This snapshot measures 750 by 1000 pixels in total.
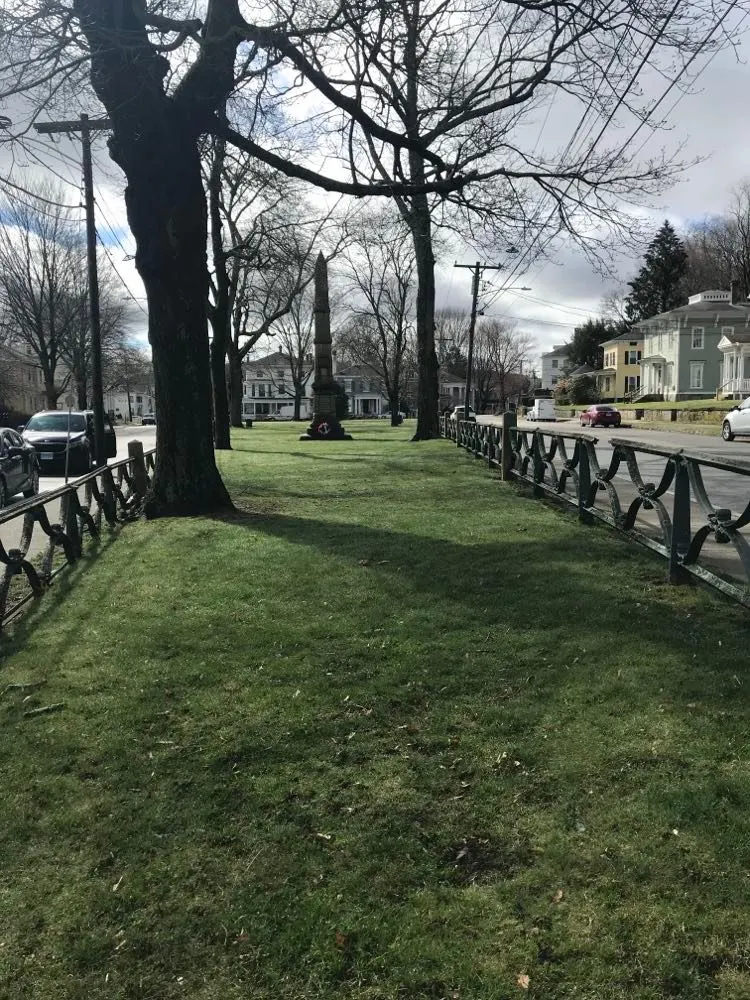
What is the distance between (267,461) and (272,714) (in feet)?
54.4

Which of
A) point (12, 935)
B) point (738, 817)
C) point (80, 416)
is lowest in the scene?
point (12, 935)

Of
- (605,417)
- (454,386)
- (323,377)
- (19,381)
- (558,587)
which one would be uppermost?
(454,386)

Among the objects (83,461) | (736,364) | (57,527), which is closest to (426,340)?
(83,461)

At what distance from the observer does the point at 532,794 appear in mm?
3041

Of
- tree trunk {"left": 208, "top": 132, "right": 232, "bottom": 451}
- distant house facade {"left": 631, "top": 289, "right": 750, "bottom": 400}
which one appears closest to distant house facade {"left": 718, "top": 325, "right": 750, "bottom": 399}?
distant house facade {"left": 631, "top": 289, "right": 750, "bottom": 400}

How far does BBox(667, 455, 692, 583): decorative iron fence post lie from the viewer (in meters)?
5.50

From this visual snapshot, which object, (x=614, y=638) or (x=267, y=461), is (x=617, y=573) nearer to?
(x=614, y=638)

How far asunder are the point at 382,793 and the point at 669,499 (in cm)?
832

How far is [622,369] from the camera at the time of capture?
8219cm

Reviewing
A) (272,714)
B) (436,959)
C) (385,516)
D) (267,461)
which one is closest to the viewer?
(436,959)

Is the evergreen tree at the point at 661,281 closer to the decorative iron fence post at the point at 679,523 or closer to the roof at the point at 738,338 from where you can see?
the roof at the point at 738,338

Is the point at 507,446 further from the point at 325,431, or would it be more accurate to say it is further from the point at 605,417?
the point at 605,417

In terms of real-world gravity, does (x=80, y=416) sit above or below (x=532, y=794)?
above

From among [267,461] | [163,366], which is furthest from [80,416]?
[163,366]
